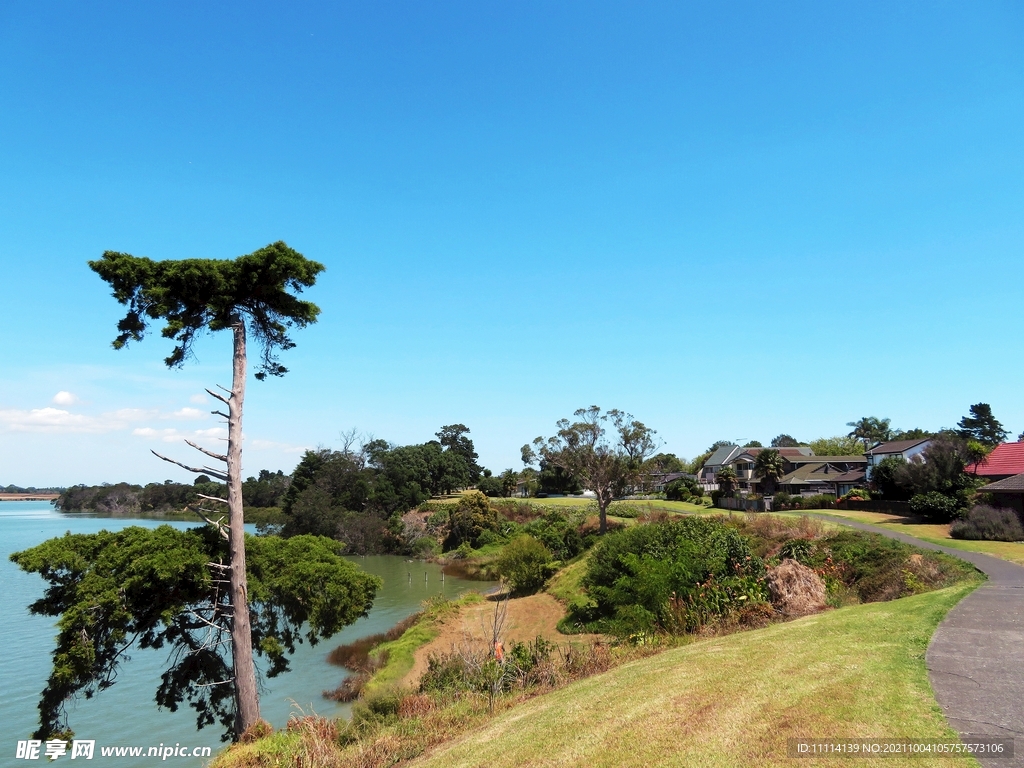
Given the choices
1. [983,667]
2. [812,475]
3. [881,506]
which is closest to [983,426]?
[812,475]

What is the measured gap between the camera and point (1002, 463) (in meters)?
43.8

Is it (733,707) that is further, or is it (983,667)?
(983,667)

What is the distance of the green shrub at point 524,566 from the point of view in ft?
127

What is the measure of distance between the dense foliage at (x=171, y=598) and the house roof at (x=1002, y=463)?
45986mm

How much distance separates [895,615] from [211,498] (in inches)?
597

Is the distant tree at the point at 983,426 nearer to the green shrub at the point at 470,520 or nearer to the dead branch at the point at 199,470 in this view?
the green shrub at the point at 470,520

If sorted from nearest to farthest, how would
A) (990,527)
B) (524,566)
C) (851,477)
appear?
(990,527) < (524,566) < (851,477)

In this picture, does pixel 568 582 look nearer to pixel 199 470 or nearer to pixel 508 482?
pixel 199 470

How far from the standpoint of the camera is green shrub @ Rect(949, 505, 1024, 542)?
1122 inches

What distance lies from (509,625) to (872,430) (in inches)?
4929

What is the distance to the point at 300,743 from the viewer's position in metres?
10.7

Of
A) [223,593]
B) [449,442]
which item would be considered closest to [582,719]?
[223,593]

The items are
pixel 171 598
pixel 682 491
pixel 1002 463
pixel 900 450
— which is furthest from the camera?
pixel 682 491

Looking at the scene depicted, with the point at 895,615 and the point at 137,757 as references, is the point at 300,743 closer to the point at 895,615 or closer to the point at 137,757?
the point at 137,757
